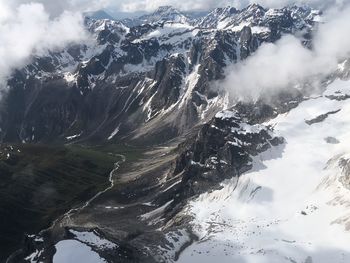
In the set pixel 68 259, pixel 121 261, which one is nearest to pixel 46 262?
pixel 68 259

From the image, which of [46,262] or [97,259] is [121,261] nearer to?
[97,259]

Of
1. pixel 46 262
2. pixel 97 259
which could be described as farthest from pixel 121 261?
pixel 46 262

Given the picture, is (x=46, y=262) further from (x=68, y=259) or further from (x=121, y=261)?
(x=121, y=261)
